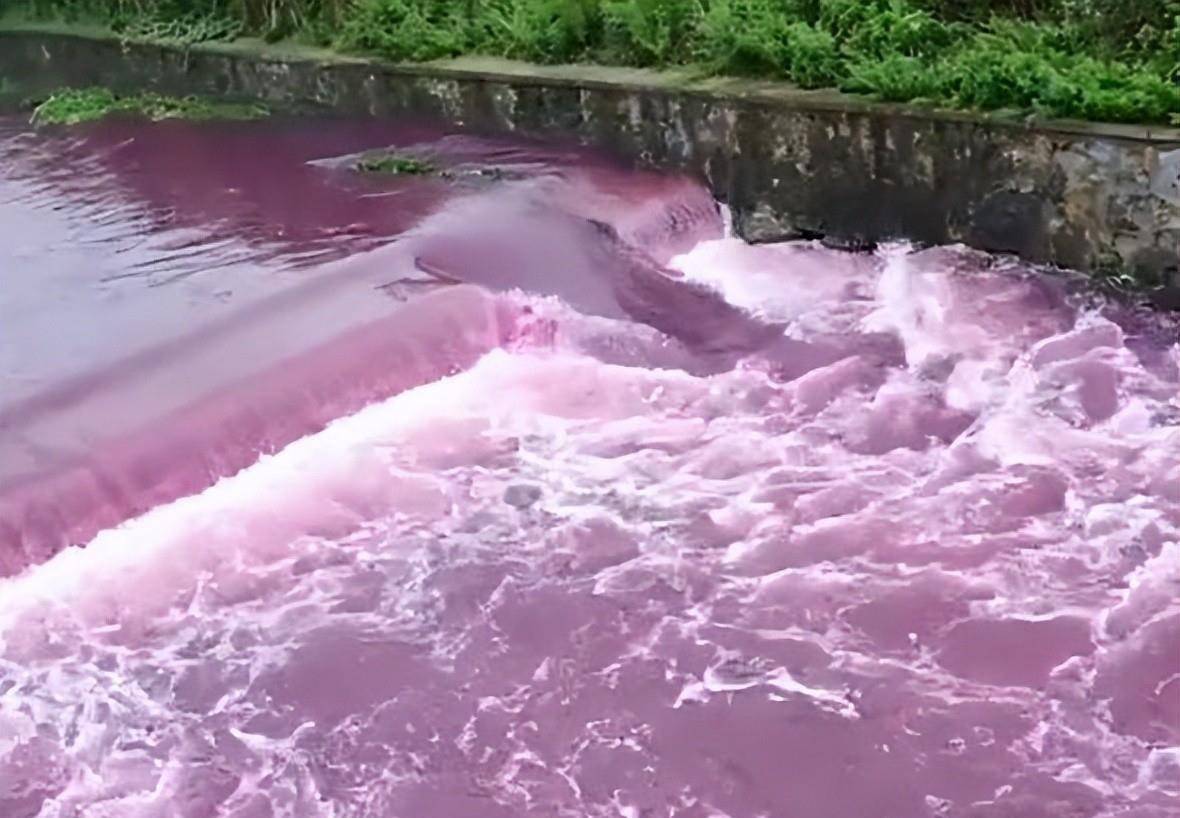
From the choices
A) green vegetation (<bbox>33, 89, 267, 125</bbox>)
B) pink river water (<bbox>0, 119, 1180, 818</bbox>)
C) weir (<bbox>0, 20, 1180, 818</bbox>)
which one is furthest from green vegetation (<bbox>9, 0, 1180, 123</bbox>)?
green vegetation (<bbox>33, 89, 267, 125</bbox>)

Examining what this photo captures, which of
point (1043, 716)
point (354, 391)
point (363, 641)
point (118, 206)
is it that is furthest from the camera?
point (118, 206)

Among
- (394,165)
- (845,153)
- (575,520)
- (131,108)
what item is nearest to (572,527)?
(575,520)

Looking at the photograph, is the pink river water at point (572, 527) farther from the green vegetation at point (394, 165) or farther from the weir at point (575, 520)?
the green vegetation at point (394, 165)

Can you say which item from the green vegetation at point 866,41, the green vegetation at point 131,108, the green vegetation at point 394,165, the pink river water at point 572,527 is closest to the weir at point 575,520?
the pink river water at point 572,527

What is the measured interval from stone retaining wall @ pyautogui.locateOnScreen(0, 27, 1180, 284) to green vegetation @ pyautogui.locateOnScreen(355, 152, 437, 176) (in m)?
0.73

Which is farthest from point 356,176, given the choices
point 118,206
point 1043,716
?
point 1043,716

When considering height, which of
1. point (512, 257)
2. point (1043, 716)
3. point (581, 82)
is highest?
point (581, 82)

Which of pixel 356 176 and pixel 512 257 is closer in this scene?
pixel 512 257

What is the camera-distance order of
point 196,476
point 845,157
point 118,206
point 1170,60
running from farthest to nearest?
point 118,206
point 845,157
point 1170,60
point 196,476

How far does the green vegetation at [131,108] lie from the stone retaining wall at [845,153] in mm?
822

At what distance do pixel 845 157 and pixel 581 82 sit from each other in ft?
5.97

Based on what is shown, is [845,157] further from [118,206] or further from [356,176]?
[118,206]

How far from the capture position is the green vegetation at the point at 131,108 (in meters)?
10.2

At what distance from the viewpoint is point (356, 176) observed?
8.41m
